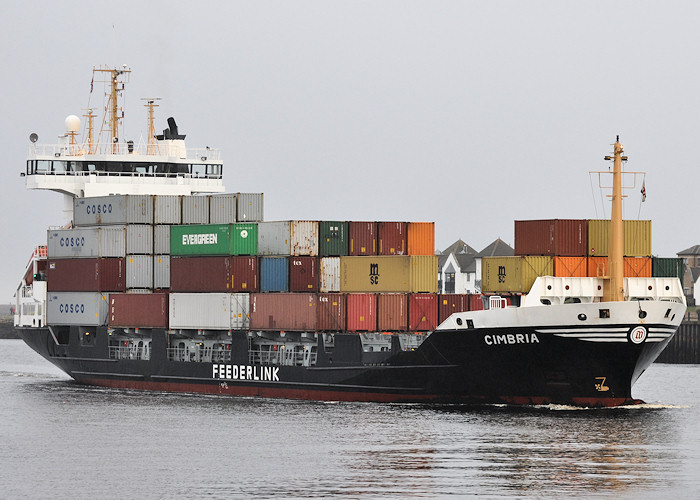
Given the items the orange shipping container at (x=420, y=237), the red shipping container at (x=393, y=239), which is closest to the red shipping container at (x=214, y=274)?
the red shipping container at (x=393, y=239)

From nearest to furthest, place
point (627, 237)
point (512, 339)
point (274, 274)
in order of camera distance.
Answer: point (512, 339) → point (627, 237) → point (274, 274)

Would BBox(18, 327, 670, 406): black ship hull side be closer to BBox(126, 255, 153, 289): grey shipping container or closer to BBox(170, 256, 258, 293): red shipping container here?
BBox(170, 256, 258, 293): red shipping container

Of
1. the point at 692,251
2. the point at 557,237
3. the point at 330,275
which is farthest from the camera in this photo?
the point at 692,251

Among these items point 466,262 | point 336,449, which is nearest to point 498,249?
point 466,262

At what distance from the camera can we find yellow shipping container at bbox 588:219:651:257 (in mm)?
42031

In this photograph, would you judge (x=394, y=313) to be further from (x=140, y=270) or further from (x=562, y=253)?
(x=140, y=270)

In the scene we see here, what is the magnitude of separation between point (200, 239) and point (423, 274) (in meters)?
9.43

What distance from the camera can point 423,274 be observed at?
43688 millimetres

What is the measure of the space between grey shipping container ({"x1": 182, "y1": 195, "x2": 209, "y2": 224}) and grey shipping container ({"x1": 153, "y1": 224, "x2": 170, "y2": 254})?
2.96 feet

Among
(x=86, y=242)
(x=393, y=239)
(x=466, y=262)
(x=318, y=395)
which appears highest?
(x=466, y=262)

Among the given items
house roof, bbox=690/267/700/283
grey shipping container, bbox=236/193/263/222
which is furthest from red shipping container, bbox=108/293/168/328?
house roof, bbox=690/267/700/283

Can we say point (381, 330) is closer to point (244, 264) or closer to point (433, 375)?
point (433, 375)

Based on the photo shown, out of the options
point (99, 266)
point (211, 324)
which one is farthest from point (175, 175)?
point (211, 324)

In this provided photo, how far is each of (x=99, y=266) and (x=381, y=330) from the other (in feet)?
44.4
